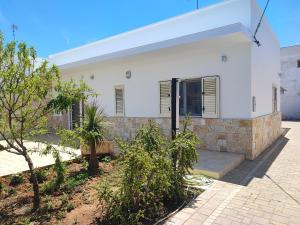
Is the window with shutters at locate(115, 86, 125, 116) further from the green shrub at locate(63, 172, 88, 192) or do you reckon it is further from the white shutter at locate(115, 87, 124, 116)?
the green shrub at locate(63, 172, 88, 192)

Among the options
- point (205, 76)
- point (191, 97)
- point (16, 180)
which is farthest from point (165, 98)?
point (16, 180)

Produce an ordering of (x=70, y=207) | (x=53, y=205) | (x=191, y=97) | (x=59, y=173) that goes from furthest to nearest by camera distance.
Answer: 1. (x=191, y=97)
2. (x=59, y=173)
3. (x=53, y=205)
4. (x=70, y=207)

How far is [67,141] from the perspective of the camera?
4.67 m

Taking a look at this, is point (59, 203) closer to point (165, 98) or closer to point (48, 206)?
point (48, 206)

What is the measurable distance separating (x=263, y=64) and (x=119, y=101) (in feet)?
20.2

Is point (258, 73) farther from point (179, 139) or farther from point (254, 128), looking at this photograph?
point (179, 139)

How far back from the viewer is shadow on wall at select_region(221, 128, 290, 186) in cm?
588

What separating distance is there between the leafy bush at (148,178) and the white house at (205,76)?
3796 mm

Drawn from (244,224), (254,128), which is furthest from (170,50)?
(244,224)

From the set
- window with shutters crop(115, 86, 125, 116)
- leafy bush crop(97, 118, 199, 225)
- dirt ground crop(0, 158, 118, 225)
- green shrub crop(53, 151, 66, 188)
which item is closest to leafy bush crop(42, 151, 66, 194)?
green shrub crop(53, 151, 66, 188)

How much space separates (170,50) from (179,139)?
5.06 metres

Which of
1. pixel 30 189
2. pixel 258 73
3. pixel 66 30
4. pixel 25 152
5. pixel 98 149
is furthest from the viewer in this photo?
pixel 66 30

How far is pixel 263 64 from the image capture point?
9586mm


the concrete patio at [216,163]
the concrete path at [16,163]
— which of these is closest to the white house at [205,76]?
the concrete patio at [216,163]
